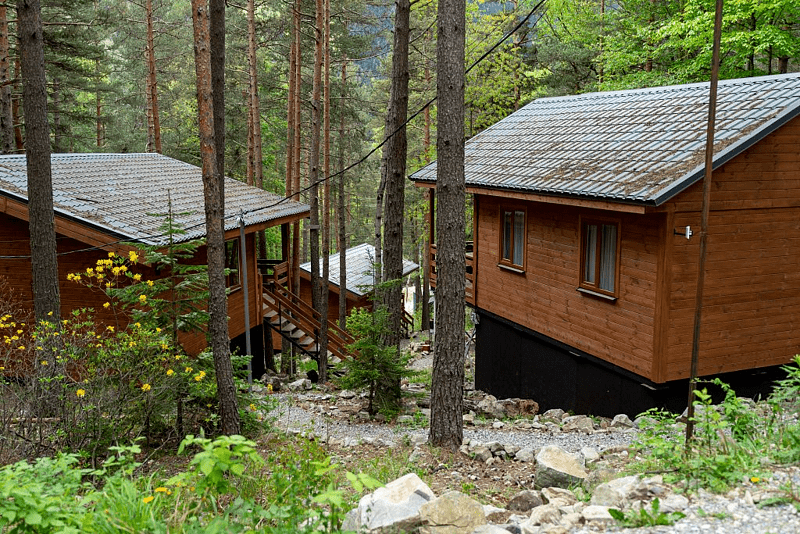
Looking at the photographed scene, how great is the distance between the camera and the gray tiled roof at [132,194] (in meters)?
11.3

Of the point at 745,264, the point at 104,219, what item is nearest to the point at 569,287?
the point at 745,264

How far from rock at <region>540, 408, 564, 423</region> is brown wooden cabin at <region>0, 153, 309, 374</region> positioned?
23.0ft

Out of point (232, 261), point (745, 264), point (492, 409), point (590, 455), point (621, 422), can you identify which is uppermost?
point (745, 264)

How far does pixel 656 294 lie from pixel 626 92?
20.9 feet

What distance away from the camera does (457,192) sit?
876 centimetres

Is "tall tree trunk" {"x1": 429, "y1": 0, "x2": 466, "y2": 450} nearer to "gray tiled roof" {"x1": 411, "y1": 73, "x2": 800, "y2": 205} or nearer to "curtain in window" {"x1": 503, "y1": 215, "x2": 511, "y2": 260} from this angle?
"gray tiled roof" {"x1": 411, "y1": 73, "x2": 800, "y2": 205}

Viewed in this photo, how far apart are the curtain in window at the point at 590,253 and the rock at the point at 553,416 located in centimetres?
252

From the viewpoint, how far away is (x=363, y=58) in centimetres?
2258

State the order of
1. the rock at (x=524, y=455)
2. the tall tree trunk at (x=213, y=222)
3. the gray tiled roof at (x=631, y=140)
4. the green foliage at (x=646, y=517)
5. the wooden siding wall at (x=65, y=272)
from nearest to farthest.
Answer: the green foliage at (x=646, y=517)
the tall tree trunk at (x=213, y=222)
the rock at (x=524, y=455)
the gray tiled roof at (x=631, y=140)
the wooden siding wall at (x=65, y=272)

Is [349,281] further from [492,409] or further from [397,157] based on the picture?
[492,409]

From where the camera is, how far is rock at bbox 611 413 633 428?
1052cm

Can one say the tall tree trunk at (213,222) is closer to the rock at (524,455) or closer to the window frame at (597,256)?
the rock at (524,455)

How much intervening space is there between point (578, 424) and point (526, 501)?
15.6ft

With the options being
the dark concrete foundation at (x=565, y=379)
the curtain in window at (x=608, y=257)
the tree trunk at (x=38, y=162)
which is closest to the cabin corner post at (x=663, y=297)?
the dark concrete foundation at (x=565, y=379)
